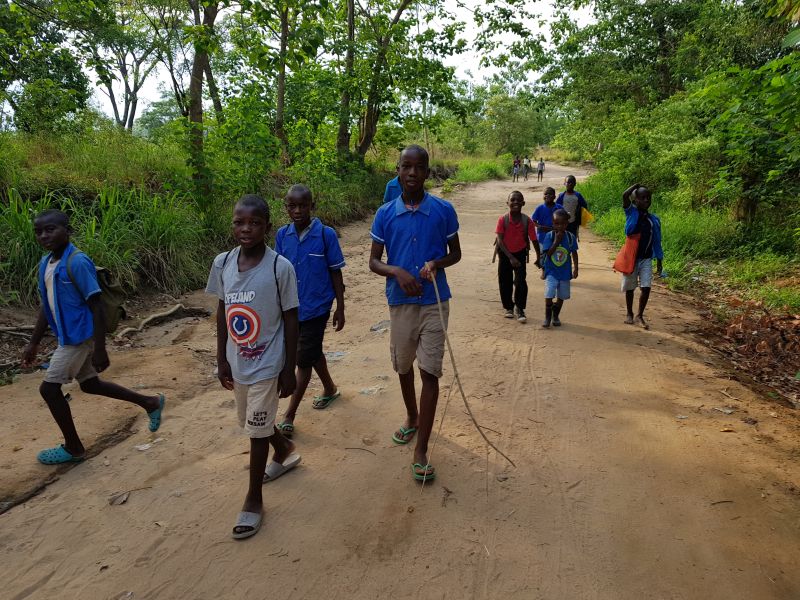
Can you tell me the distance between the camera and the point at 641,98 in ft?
60.1

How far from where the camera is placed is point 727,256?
1010 cm

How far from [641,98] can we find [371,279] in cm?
1446

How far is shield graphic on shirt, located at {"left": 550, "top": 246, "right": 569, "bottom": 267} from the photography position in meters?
6.19

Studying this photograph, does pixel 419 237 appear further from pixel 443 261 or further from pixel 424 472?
pixel 424 472

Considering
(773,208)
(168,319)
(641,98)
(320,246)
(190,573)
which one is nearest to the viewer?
(190,573)

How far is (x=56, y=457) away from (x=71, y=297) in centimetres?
111

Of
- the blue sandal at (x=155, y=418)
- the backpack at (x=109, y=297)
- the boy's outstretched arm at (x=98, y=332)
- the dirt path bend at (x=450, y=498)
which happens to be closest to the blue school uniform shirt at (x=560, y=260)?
the dirt path bend at (x=450, y=498)

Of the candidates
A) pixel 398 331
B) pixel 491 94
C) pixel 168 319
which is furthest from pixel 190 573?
pixel 491 94

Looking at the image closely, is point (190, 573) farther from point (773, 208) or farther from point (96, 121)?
point (773, 208)

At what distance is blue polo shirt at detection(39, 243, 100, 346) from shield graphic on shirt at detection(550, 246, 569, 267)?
4793 mm

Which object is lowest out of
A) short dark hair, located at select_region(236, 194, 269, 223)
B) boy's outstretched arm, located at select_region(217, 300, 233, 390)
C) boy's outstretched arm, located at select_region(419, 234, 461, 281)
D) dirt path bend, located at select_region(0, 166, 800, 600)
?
dirt path bend, located at select_region(0, 166, 800, 600)

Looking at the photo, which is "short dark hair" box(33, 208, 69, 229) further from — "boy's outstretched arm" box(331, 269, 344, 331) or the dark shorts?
"boy's outstretched arm" box(331, 269, 344, 331)

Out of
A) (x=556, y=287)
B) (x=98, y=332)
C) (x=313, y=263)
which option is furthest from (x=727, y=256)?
(x=98, y=332)

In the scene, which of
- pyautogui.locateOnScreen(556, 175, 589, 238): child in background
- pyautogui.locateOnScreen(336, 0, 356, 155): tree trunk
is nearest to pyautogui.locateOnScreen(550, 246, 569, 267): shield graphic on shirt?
pyautogui.locateOnScreen(556, 175, 589, 238): child in background
